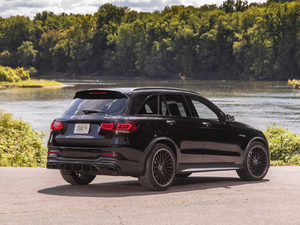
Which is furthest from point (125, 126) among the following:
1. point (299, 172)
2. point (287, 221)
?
point (299, 172)

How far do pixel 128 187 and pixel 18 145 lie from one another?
27.3ft

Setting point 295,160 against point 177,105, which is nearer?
point 177,105

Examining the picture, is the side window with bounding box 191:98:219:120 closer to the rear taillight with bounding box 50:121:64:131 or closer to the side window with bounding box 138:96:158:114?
the side window with bounding box 138:96:158:114

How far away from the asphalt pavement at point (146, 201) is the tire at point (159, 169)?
5.8 inches

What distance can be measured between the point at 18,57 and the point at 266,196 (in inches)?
6563

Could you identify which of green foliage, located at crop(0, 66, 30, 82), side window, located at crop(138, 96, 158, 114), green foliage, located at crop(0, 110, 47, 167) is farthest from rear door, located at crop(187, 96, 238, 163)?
green foliage, located at crop(0, 66, 30, 82)

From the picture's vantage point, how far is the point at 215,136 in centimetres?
975

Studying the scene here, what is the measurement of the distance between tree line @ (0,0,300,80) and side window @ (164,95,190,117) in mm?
109589

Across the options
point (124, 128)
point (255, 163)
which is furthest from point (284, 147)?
point (124, 128)

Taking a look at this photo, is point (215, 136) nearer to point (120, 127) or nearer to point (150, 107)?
point (150, 107)

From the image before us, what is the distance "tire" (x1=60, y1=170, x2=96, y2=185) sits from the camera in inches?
372

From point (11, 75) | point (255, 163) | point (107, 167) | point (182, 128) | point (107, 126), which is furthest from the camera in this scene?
point (11, 75)

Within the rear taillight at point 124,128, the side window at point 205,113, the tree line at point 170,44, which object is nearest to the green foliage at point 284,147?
the side window at point 205,113

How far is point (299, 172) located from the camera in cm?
1177
